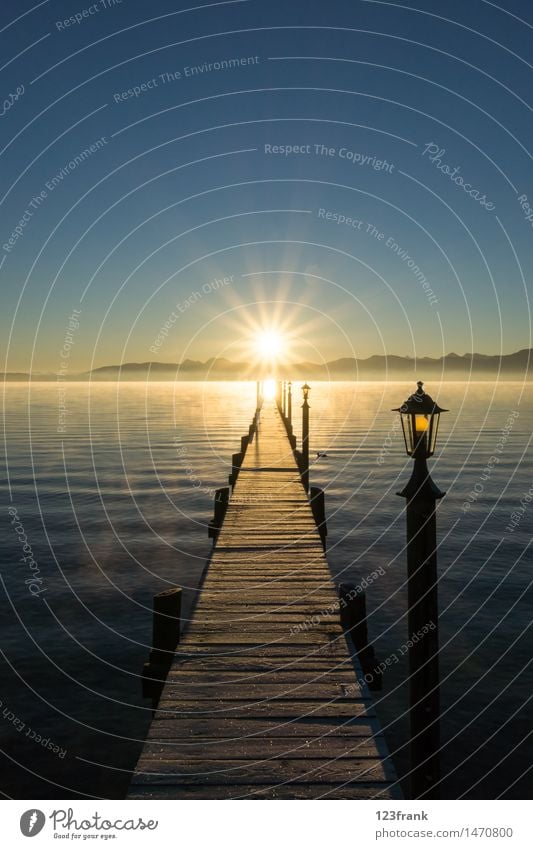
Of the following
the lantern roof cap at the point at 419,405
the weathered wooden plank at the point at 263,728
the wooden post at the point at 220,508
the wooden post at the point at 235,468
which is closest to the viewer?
the lantern roof cap at the point at 419,405

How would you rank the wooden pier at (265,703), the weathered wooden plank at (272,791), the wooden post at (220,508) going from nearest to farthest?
1. the weathered wooden plank at (272,791)
2. the wooden pier at (265,703)
3. the wooden post at (220,508)

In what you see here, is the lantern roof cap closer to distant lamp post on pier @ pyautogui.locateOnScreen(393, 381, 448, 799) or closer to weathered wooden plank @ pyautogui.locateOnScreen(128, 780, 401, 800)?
distant lamp post on pier @ pyautogui.locateOnScreen(393, 381, 448, 799)

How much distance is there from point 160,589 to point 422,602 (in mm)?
12813

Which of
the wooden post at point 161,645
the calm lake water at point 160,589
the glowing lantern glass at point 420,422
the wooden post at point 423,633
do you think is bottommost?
the calm lake water at point 160,589

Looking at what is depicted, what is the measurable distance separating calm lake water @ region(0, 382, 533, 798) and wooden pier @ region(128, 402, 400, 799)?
2.83m

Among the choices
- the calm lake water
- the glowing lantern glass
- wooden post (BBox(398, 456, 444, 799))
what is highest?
the glowing lantern glass

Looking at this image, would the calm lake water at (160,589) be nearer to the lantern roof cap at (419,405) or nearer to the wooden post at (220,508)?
the wooden post at (220,508)

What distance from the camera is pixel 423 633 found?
19.7 feet

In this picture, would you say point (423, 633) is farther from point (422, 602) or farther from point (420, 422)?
point (420, 422)

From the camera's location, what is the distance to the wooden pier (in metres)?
5.48

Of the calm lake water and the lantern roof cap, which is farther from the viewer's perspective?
the calm lake water

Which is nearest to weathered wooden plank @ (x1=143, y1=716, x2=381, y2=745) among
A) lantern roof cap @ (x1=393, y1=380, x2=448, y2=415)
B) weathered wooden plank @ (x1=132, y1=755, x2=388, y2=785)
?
weathered wooden plank @ (x1=132, y1=755, x2=388, y2=785)

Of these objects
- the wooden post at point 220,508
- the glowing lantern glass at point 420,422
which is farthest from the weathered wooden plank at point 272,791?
the wooden post at point 220,508

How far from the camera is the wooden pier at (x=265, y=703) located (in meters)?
A: 5.48
